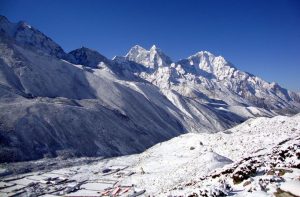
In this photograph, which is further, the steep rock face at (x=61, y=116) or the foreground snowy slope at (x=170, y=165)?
the steep rock face at (x=61, y=116)

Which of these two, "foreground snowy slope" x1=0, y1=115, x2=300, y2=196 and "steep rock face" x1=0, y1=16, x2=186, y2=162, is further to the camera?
"steep rock face" x1=0, y1=16, x2=186, y2=162

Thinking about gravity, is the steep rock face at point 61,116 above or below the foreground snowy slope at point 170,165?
above

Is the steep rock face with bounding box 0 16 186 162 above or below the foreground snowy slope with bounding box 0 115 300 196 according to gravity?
above

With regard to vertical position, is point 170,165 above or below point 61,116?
below

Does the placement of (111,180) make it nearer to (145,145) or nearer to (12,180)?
(12,180)

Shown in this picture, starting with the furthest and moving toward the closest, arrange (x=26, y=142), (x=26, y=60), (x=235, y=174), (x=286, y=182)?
(x=26, y=60)
(x=26, y=142)
(x=235, y=174)
(x=286, y=182)

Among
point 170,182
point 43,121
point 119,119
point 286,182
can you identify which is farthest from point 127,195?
point 119,119

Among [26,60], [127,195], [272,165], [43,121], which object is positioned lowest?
[127,195]

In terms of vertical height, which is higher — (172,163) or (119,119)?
(119,119)

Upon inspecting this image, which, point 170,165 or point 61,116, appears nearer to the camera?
point 170,165

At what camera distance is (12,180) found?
79375 millimetres

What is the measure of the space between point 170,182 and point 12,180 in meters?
43.6

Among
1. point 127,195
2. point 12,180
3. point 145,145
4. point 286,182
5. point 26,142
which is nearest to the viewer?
point 286,182

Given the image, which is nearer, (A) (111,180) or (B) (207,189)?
(B) (207,189)
